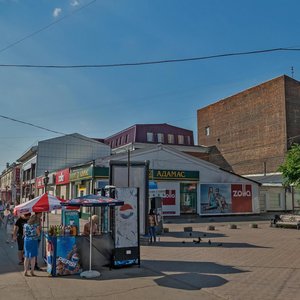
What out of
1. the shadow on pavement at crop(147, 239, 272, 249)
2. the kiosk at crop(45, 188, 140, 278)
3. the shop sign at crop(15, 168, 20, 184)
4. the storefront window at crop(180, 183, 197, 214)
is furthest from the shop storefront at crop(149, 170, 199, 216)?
the shop sign at crop(15, 168, 20, 184)

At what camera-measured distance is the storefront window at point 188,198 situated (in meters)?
35.8

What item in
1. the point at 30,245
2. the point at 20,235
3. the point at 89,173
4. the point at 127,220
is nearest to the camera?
the point at 30,245

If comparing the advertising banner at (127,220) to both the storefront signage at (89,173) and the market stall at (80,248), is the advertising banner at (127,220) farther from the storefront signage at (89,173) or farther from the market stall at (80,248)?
the storefront signage at (89,173)

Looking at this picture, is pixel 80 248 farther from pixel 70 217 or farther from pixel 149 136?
pixel 149 136

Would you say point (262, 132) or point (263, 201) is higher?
point (262, 132)

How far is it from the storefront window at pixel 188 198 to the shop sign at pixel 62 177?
11079mm

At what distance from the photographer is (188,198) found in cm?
3628

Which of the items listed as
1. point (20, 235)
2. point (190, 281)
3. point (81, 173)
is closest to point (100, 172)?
point (81, 173)

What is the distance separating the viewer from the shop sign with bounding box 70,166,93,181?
33344 mm

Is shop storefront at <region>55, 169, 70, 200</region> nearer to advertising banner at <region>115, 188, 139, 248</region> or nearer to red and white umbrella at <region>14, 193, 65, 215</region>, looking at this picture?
red and white umbrella at <region>14, 193, 65, 215</region>

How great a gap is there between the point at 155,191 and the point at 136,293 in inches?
578

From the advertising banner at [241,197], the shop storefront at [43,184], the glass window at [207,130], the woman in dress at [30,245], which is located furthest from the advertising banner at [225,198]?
the woman in dress at [30,245]

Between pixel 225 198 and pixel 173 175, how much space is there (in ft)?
18.3

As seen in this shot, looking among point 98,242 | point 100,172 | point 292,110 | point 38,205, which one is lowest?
point 98,242
